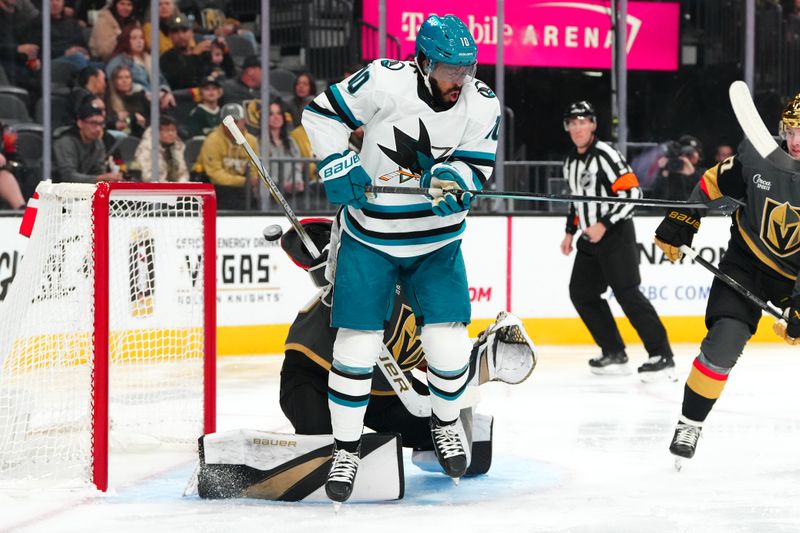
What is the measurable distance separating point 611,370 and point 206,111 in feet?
8.05

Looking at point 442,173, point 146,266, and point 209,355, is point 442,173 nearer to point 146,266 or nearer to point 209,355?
point 209,355

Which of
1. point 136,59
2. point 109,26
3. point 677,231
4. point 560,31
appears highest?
point 560,31

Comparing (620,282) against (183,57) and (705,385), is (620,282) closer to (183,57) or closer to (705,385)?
(705,385)

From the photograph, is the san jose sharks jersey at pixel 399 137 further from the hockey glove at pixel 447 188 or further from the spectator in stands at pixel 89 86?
the spectator in stands at pixel 89 86

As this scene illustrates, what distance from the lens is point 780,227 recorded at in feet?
9.70

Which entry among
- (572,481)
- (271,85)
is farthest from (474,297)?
(572,481)

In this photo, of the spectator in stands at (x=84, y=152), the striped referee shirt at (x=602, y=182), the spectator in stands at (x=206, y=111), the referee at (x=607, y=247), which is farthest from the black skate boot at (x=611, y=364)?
the spectator in stands at (x=84, y=152)

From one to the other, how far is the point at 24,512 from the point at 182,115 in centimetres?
365

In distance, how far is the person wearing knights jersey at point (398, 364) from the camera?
9.55 ft

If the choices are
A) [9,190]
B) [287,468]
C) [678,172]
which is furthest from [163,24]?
[287,468]

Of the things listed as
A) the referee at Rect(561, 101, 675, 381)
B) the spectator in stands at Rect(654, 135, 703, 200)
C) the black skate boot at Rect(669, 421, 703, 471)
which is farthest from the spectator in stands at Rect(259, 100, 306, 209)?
the black skate boot at Rect(669, 421, 703, 471)

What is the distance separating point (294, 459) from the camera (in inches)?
108

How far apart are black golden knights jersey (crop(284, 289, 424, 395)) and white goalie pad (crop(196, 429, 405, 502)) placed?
230 mm

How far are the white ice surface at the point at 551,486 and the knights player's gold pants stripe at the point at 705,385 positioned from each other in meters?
0.21
